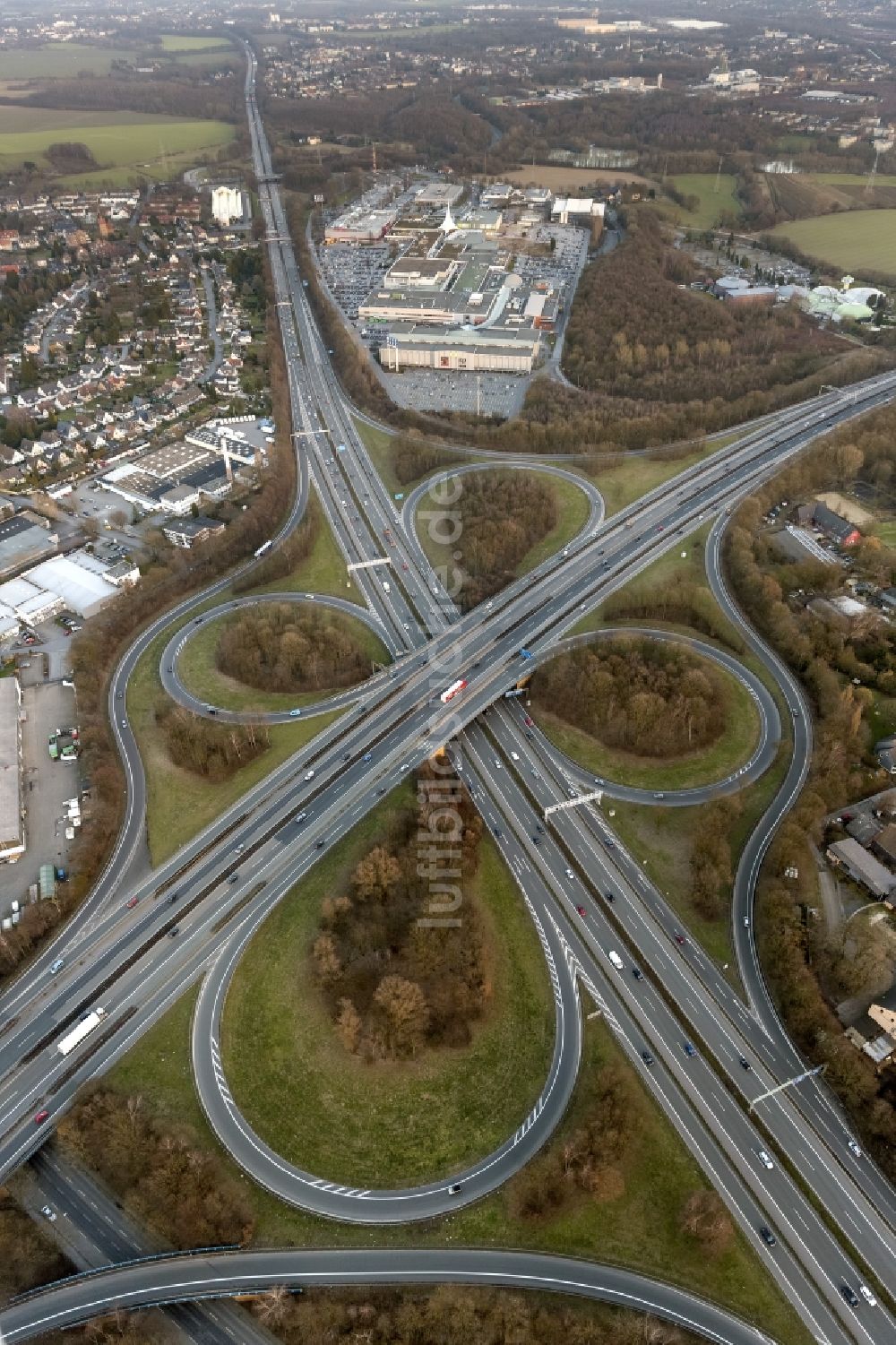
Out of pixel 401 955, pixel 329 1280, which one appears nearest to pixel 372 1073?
pixel 401 955

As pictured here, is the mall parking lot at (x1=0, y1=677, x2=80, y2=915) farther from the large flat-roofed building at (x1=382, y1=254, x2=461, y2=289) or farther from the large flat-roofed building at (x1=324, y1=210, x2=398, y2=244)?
the large flat-roofed building at (x1=324, y1=210, x2=398, y2=244)

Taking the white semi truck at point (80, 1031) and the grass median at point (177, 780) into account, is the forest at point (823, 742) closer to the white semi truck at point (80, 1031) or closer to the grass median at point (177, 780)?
the grass median at point (177, 780)

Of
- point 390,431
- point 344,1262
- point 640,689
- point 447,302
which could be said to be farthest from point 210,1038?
point 447,302

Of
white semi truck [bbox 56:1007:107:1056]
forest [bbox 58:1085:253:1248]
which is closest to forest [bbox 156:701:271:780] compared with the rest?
white semi truck [bbox 56:1007:107:1056]

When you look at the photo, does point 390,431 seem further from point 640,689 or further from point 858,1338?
point 858,1338

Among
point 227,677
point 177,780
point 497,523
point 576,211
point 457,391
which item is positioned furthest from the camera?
point 576,211

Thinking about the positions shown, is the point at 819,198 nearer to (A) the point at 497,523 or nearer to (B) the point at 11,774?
(A) the point at 497,523
